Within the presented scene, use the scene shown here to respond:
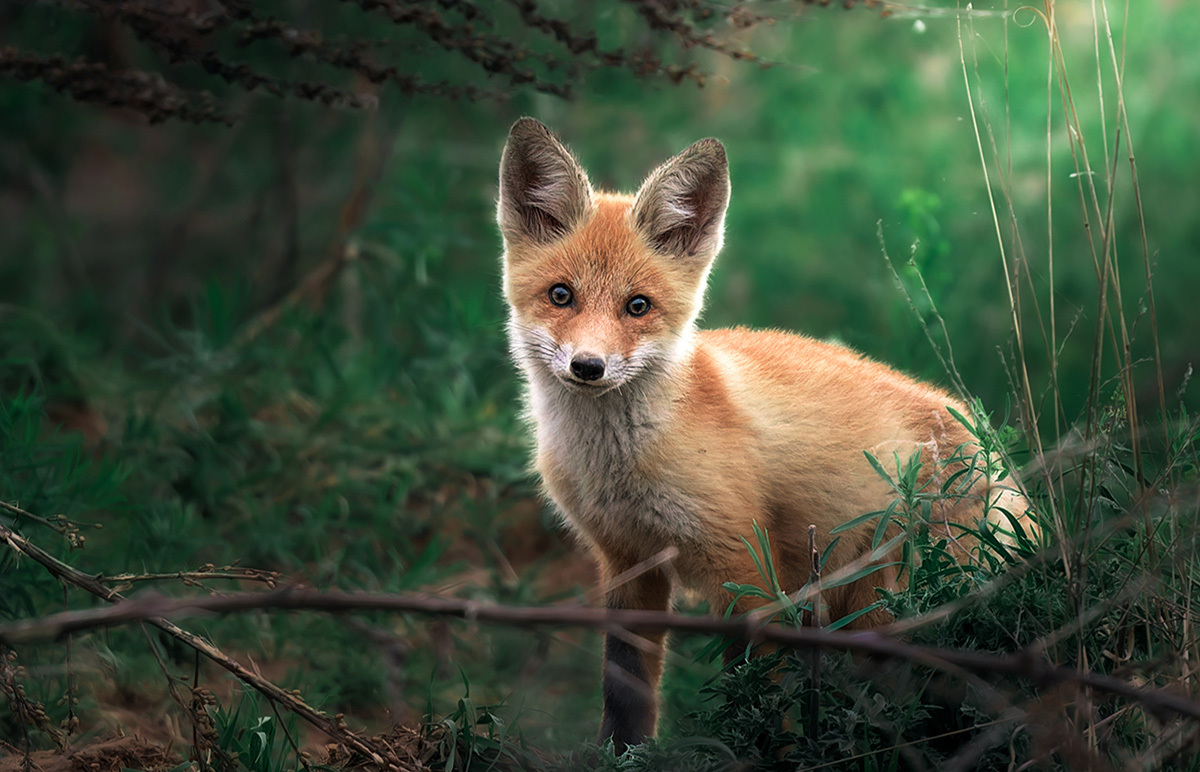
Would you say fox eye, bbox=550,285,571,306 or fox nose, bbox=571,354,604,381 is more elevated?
fox eye, bbox=550,285,571,306

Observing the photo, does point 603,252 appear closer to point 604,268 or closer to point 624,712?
point 604,268

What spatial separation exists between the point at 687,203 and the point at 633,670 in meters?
1.51

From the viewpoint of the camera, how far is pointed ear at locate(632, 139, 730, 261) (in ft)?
10.6

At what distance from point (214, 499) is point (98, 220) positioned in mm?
4231

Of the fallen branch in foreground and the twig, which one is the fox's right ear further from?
the fallen branch in foreground

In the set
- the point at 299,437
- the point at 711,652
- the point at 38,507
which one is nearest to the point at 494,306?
the point at 299,437

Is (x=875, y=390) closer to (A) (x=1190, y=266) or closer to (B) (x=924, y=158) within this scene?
(A) (x=1190, y=266)

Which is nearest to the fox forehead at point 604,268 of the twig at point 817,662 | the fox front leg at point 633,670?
the fox front leg at point 633,670

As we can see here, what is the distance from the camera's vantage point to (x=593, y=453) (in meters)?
3.10

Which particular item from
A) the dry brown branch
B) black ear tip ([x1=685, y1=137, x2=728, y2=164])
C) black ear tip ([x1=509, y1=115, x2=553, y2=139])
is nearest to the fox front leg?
the dry brown branch

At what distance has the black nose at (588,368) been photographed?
285 cm

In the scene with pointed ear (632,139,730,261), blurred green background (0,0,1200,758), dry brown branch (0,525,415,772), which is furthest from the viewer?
blurred green background (0,0,1200,758)

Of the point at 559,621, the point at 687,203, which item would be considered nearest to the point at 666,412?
the point at 687,203

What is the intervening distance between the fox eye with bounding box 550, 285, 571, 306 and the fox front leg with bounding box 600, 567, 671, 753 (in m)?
0.87
